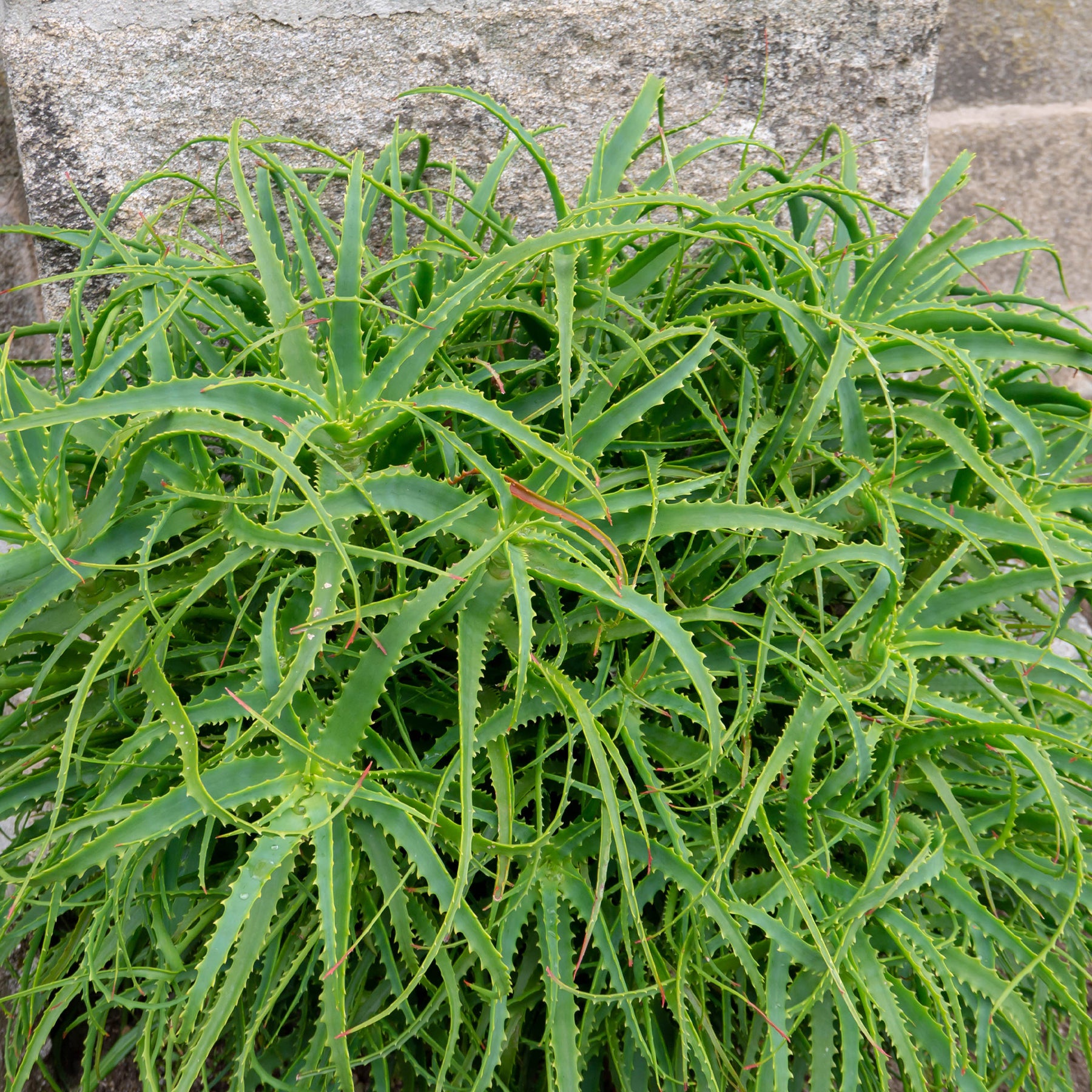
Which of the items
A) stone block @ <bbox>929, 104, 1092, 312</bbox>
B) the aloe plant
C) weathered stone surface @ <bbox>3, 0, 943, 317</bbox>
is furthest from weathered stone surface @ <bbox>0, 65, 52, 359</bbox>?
stone block @ <bbox>929, 104, 1092, 312</bbox>

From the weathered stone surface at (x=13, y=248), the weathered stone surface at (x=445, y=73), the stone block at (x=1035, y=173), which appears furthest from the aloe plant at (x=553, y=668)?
the stone block at (x=1035, y=173)

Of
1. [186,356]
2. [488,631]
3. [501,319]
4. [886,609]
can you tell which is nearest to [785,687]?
[886,609]

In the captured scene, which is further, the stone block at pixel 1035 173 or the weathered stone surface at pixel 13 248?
the stone block at pixel 1035 173

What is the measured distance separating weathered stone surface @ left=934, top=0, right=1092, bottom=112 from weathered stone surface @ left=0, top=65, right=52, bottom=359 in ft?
4.48

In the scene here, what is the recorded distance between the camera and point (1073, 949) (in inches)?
23.4

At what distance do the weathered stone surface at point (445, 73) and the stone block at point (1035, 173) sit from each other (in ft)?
1.93

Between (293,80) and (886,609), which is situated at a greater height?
(293,80)

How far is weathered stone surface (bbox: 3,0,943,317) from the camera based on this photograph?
848mm

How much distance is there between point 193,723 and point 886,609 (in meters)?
0.40

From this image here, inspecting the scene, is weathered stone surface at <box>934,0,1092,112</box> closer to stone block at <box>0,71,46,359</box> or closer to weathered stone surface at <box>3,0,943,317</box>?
weathered stone surface at <box>3,0,943,317</box>

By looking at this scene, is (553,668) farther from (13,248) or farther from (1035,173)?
(1035,173)

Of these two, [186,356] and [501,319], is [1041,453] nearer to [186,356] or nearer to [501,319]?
[501,319]

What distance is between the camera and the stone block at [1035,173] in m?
1.38

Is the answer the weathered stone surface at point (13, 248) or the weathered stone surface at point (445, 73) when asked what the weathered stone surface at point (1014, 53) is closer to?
the weathered stone surface at point (445, 73)
